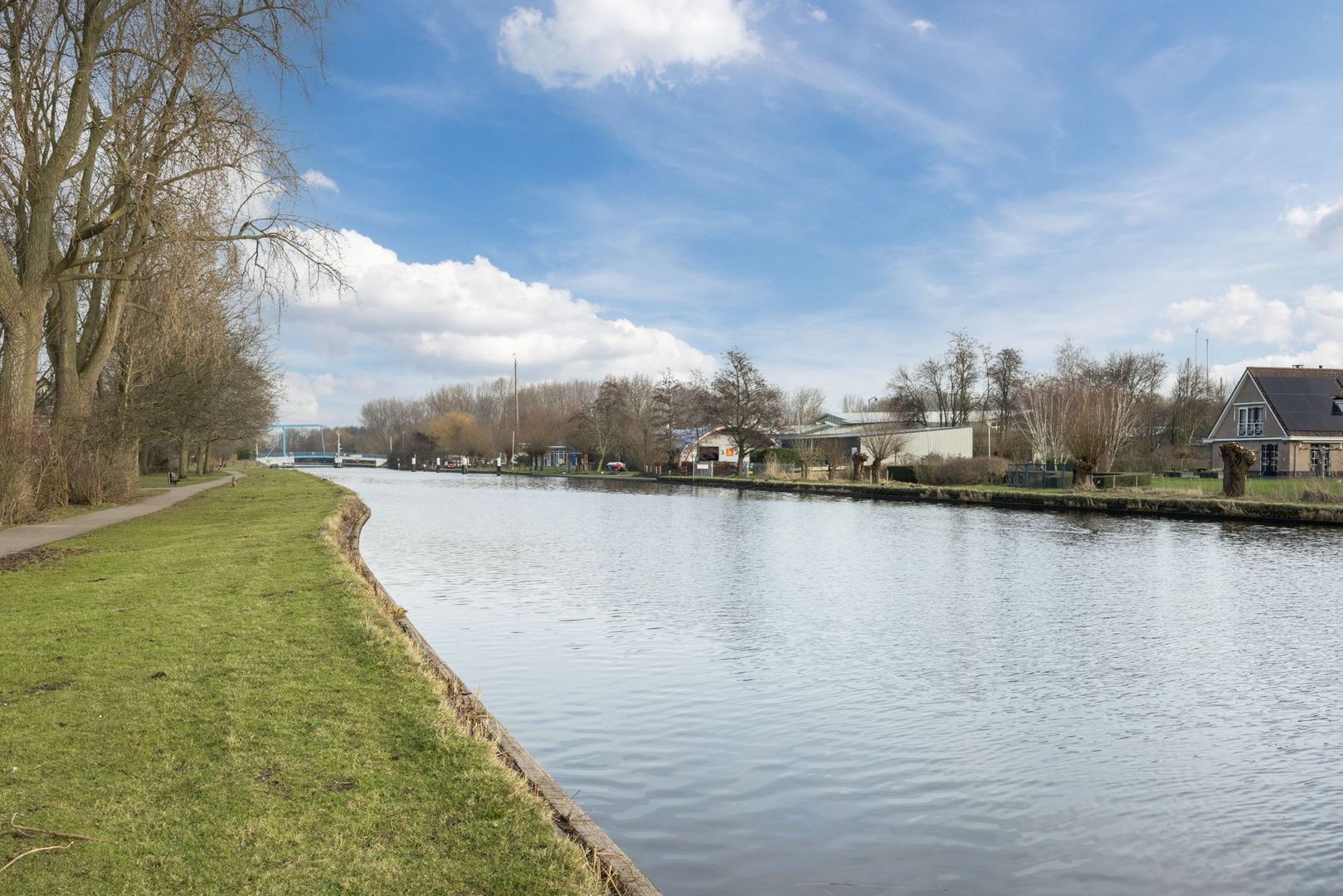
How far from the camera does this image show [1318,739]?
6.89 m

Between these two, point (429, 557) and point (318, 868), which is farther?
point (429, 557)

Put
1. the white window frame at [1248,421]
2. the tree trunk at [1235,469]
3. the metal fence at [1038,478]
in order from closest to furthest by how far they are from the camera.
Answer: the tree trunk at [1235,469] < the metal fence at [1038,478] < the white window frame at [1248,421]

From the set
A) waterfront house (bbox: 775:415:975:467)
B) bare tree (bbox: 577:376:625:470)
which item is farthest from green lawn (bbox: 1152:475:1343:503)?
bare tree (bbox: 577:376:625:470)

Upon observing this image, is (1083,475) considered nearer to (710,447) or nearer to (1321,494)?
(1321,494)

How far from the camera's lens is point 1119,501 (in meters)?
30.6

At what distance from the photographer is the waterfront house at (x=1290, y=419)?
46156 mm

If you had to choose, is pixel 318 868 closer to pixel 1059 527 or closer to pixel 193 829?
pixel 193 829

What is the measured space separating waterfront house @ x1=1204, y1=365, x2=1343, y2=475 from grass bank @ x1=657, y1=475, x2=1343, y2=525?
16316mm

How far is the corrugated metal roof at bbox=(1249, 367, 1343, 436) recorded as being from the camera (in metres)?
46.5

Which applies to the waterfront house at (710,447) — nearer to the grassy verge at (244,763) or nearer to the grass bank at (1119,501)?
the grass bank at (1119,501)

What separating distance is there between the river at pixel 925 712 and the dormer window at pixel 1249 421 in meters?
36.9

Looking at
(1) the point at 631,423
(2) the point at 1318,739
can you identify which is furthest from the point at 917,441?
(2) the point at 1318,739

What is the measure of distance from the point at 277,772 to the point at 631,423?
76310 millimetres

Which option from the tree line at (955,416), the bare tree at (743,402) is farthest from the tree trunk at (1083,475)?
the bare tree at (743,402)
